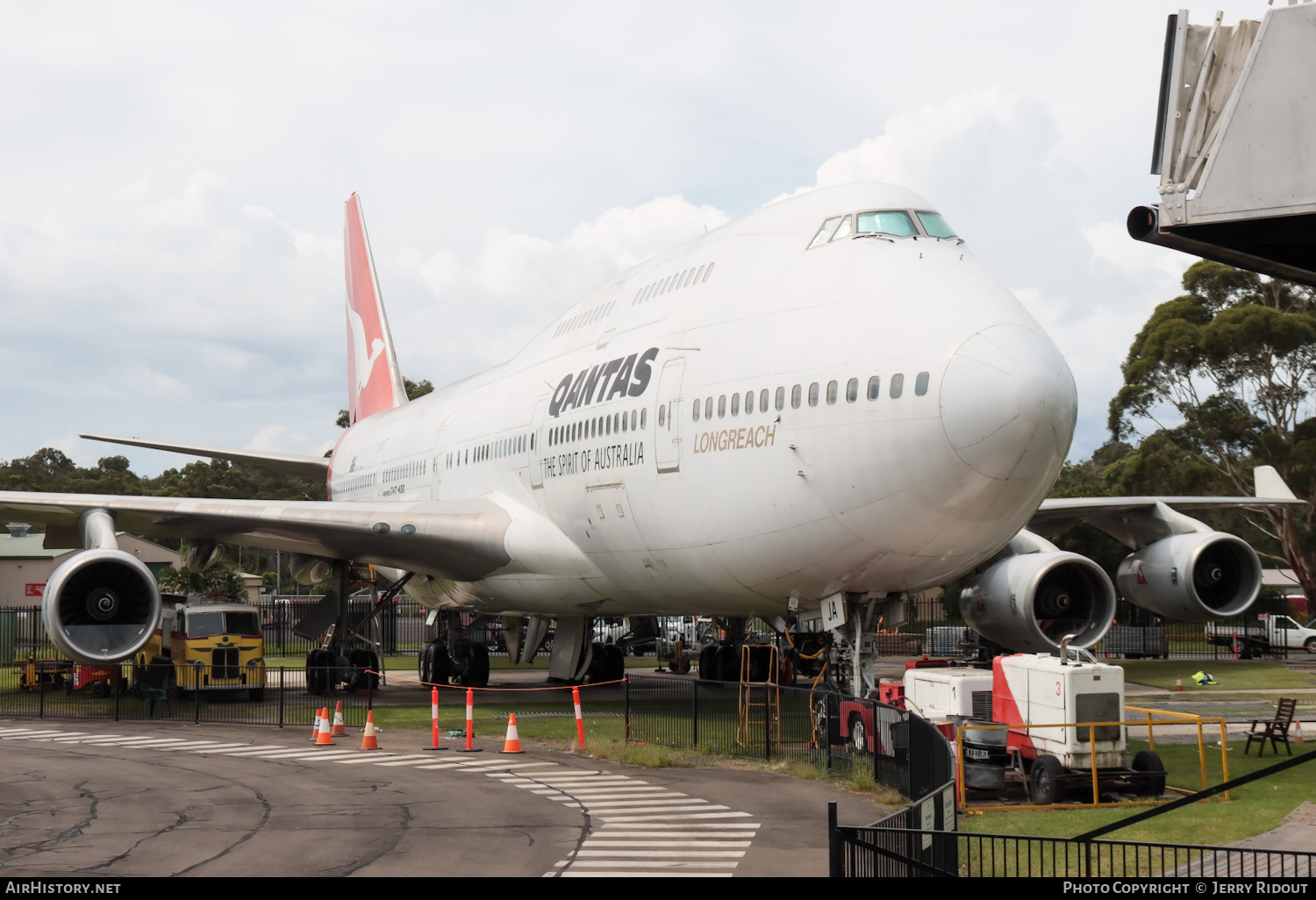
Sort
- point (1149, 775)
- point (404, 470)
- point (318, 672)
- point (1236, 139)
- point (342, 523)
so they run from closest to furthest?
1. point (1236, 139)
2. point (1149, 775)
3. point (342, 523)
4. point (318, 672)
5. point (404, 470)

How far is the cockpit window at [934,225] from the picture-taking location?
14.7 metres

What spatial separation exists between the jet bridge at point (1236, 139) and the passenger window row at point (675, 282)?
926cm

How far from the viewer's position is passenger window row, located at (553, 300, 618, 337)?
63.6 ft

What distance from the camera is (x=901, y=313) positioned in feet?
42.4

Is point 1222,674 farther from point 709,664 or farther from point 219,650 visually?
point 219,650

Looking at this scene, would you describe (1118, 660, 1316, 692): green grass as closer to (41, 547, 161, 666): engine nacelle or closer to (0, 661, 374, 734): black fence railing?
(0, 661, 374, 734): black fence railing

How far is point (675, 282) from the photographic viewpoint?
17328 millimetres

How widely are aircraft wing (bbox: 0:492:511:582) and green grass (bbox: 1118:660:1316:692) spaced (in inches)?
500

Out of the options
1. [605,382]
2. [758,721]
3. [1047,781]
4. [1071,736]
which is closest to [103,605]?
[605,382]

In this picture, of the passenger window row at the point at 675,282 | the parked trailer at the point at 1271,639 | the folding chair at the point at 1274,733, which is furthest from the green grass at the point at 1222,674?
the passenger window row at the point at 675,282

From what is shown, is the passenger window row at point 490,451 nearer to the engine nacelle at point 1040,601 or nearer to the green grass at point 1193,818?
the engine nacelle at point 1040,601

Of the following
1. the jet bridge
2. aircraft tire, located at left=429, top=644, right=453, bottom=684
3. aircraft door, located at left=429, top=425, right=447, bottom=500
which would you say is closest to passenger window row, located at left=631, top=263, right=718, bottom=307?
aircraft door, located at left=429, top=425, right=447, bottom=500

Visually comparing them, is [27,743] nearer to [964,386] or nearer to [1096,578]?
[964,386]

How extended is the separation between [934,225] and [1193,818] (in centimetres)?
727
